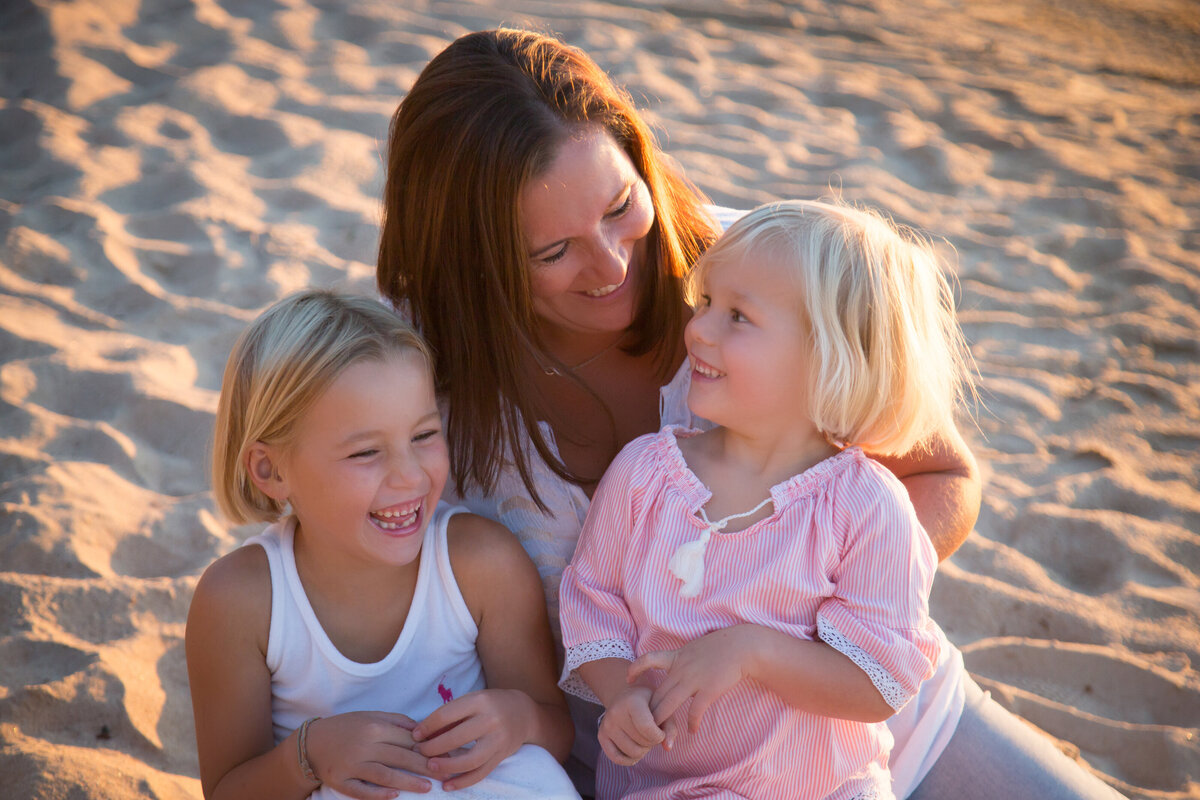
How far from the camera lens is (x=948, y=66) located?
5223 mm

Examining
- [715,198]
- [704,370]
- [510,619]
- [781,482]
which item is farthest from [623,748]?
[715,198]

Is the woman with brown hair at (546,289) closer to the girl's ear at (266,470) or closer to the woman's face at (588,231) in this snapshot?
the woman's face at (588,231)

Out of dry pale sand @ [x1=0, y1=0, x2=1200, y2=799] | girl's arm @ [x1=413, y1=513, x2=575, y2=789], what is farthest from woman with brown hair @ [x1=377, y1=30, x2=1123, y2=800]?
dry pale sand @ [x1=0, y1=0, x2=1200, y2=799]

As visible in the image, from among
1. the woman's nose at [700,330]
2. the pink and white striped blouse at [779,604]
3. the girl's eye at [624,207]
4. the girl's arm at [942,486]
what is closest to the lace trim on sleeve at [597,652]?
the pink and white striped blouse at [779,604]

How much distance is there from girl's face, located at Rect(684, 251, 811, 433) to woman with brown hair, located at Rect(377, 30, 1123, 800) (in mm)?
307

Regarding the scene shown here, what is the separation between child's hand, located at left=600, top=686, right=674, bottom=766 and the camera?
55.6 inches

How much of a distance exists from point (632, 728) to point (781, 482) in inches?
17.6

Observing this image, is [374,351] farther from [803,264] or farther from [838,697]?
[838,697]

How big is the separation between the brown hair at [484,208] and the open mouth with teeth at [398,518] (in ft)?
0.72

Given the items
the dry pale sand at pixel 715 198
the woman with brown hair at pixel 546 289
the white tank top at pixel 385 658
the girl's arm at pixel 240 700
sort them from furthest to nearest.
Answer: the dry pale sand at pixel 715 198, the woman with brown hair at pixel 546 289, the white tank top at pixel 385 658, the girl's arm at pixel 240 700

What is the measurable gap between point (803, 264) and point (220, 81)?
3.37 metres

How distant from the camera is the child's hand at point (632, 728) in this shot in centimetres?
141

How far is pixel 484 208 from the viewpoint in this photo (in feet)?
5.89

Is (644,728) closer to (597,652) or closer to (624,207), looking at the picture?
(597,652)
